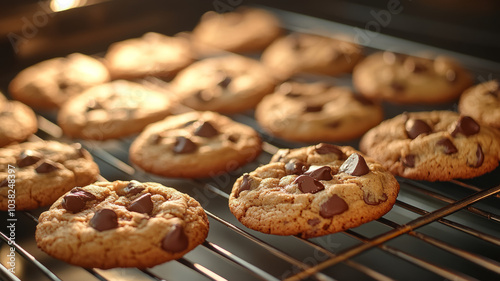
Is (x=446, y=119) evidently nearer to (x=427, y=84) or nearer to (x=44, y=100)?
(x=427, y=84)

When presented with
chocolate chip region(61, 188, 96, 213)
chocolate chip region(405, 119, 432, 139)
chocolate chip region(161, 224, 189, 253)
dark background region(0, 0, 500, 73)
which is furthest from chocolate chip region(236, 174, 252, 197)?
dark background region(0, 0, 500, 73)

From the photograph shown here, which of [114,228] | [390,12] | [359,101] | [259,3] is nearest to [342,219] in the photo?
[114,228]

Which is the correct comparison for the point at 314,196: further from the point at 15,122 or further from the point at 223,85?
the point at 15,122

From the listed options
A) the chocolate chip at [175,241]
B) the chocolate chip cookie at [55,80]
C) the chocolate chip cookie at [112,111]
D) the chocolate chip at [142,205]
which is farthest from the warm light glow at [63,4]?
the chocolate chip at [175,241]

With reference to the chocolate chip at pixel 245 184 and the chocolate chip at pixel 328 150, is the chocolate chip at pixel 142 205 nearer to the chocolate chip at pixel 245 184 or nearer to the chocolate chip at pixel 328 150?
the chocolate chip at pixel 245 184

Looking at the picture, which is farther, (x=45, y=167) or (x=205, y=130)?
(x=205, y=130)

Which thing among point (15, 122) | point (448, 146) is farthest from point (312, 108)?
point (15, 122)

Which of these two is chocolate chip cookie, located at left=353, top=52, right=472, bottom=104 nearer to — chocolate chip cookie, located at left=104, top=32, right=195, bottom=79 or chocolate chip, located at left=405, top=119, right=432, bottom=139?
chocolate chip, located at left=405, top=119, right=432, bottom=139
